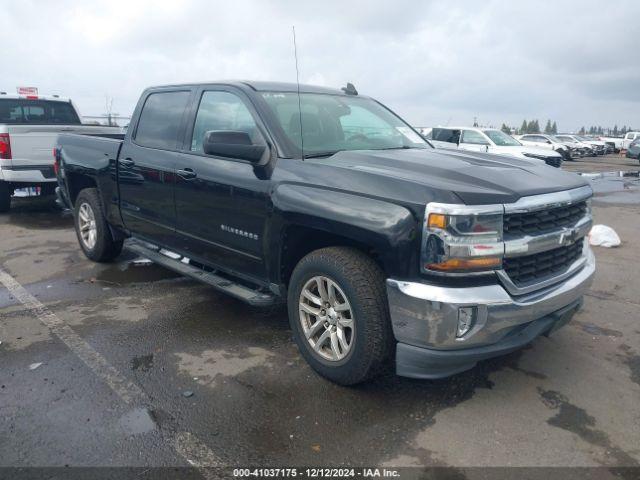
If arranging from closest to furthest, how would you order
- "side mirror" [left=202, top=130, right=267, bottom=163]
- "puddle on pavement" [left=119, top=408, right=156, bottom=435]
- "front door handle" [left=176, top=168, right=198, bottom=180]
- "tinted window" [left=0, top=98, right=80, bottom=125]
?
1. "puddle on pavement" [left=119, top=408, right=156, bottom=435]
2. "side mirror" [left=202, top=130, right=267, bottom=163]
3. "front door handle" [left=176, top=168, right=198, bottom=180]
4. "tinted window" [left=0, top=98, right=80, bottom=125]

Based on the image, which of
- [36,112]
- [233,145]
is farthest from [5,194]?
[233,145]

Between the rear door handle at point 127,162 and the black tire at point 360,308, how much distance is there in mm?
2495

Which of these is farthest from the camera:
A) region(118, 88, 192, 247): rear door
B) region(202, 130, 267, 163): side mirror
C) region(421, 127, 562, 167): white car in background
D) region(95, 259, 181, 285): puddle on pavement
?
region(421, 127, 562, 167): white car in background

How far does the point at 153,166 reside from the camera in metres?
4.50

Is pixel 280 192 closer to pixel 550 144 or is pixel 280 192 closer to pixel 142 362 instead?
pixel 142 362

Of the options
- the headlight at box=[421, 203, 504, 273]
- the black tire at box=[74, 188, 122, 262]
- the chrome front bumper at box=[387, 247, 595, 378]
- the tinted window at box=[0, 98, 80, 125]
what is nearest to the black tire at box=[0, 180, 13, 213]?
the tinted window at box=[0, 98, 80, 125]

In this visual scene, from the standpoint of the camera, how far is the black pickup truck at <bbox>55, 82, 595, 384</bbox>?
106 inches

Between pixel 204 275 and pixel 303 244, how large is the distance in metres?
1.15

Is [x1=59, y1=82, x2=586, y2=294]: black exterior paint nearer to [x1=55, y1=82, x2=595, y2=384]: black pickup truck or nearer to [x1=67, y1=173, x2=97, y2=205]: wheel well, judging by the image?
[x1=55, y1=82, x2=595, y2=384]: black pickup truck

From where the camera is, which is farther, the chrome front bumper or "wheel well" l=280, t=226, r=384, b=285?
"wheel well" l=280, t=226, r=384, b=285

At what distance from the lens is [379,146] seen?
404cm

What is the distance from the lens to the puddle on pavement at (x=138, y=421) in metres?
2.78

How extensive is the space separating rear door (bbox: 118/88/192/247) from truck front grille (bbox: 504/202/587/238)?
8.99 feet

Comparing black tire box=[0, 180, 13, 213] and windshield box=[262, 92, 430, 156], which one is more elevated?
windshield box=[262, 92, 430, 156]
